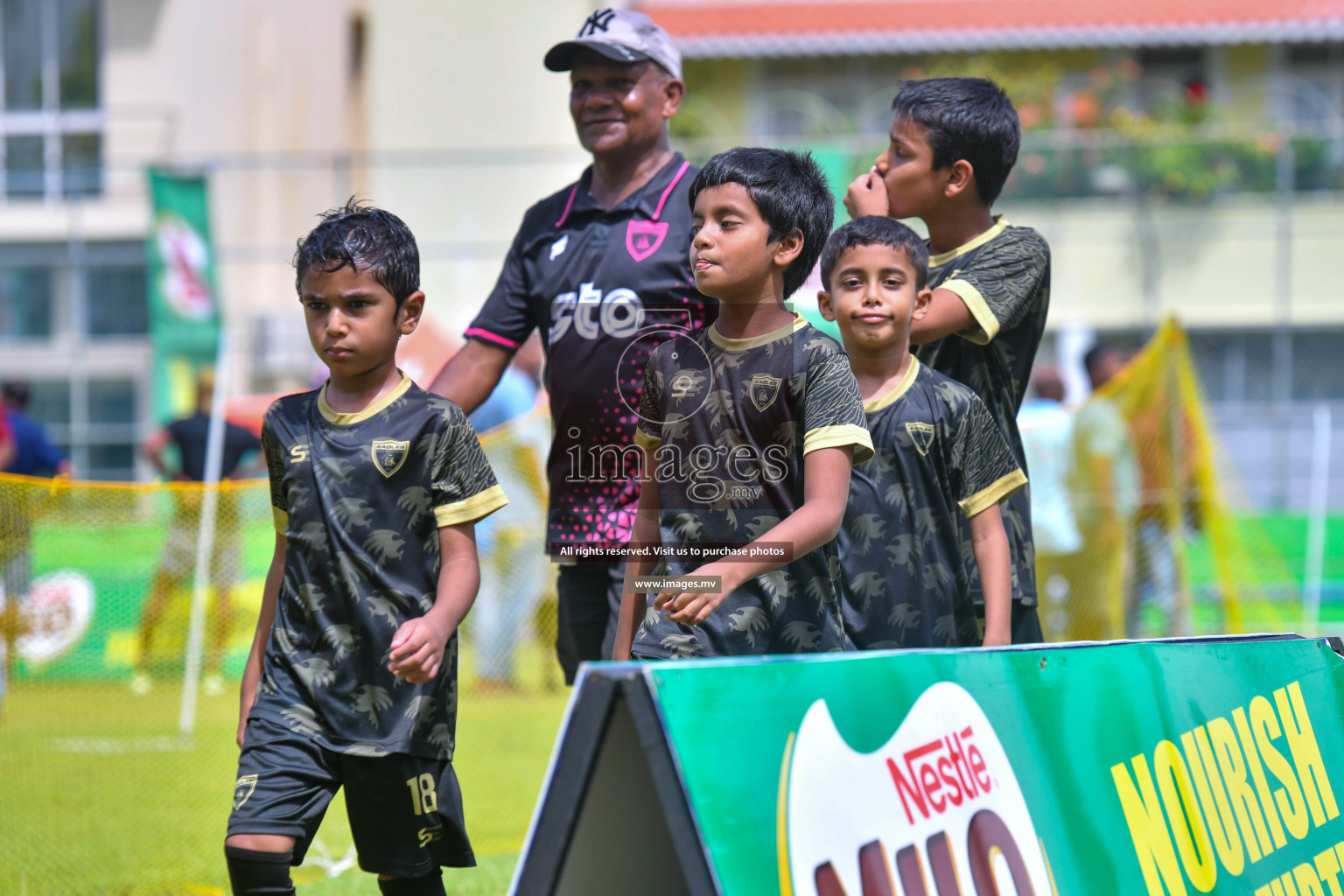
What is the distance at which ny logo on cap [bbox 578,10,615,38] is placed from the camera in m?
3.83

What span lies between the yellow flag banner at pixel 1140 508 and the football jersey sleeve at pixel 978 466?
254 inches

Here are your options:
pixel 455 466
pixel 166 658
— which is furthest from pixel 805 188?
pixel 166 658

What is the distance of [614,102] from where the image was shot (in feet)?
12.4

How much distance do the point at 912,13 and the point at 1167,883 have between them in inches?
862

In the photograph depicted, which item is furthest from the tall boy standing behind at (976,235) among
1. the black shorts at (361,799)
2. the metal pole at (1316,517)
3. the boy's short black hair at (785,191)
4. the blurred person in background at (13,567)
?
the metal pole at (1316,517)

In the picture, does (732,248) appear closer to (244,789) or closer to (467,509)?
(467,509)

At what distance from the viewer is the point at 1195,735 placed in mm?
2980

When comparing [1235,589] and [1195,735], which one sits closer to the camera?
[1195,735]

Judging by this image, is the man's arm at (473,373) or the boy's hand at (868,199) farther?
the man's arm at (473,373)

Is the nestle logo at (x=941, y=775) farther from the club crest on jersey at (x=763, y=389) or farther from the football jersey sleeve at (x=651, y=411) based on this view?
the football jersey sleeve at (x=651, y=411)

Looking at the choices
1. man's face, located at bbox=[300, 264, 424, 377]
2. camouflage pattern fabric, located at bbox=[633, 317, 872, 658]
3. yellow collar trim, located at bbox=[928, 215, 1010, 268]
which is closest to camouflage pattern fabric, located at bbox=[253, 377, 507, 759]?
man's face, located at bbox=[300, 264, 424, 377]

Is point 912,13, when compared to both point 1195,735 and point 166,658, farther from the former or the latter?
point 1195,735

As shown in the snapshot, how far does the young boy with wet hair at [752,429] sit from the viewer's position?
2721 millimetres

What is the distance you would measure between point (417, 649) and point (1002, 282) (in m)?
1.63
